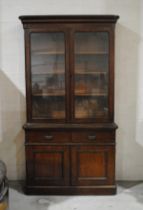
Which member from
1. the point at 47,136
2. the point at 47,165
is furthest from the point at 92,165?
the point at 47,136

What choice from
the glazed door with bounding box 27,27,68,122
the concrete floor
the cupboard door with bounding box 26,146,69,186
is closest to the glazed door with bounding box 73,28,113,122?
the glazed door with bounding box 27,27,68,122

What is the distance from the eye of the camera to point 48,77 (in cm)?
348

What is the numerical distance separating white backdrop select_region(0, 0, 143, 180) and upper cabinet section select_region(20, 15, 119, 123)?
37 cm

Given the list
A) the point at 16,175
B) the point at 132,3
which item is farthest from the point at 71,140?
the point at 132,3

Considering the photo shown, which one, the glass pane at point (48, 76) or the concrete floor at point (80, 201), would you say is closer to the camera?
the concrete floor at point (80, 201)

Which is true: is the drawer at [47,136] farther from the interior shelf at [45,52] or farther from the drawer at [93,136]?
the interior shelf at [45,52]

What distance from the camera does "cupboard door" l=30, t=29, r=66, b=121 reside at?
11.2 ft

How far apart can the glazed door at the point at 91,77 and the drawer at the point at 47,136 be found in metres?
0.24

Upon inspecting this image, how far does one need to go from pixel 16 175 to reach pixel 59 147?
901 millimetres

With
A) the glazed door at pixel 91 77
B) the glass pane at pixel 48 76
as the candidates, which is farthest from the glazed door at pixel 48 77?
the glazed door at pixel 91 77

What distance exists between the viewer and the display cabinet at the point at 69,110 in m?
3.39

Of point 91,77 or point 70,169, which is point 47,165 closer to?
point 70,169

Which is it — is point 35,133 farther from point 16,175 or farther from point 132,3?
point 132,3

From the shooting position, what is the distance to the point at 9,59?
3.74 meters
